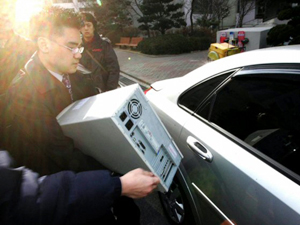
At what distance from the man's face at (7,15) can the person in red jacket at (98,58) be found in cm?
94

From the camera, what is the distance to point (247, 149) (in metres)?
1.17

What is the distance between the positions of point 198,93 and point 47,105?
1.08 m

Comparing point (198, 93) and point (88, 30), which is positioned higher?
point (88, 30)

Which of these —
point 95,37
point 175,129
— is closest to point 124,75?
point 95,37

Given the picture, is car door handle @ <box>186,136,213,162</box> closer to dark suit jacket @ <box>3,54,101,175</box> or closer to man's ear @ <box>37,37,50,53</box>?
dark suit jacket @ <box>3,54,101,175</box>

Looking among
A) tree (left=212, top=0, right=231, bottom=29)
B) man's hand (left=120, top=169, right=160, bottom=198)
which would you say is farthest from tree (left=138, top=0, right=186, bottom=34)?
man's hand (left=120, top=169, right=160, bottom=198)

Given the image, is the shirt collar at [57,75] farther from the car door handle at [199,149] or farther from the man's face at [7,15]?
the man's face at [7,15]

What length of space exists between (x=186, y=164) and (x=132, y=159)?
61 centimetres

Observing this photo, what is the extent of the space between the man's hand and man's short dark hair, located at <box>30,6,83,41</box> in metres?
1.02

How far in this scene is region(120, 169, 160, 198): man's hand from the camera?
87cm

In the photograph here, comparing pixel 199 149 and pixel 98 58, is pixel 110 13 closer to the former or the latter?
pixel 98 58

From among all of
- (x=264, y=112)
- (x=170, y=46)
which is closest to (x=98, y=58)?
(x=264, y=112)

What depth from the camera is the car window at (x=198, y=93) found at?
1.47 meters

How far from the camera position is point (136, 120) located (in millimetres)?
1018
